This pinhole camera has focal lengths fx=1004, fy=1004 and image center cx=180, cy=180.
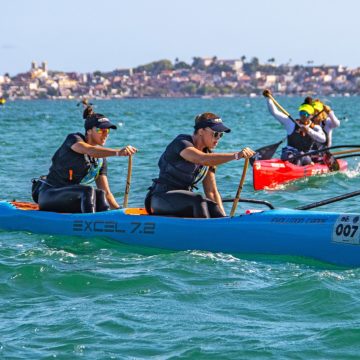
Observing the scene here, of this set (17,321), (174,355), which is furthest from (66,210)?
(174,355)

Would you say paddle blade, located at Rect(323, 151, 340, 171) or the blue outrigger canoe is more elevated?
the blue outrigger canoe

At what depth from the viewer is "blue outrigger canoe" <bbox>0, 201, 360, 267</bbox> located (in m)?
9.98

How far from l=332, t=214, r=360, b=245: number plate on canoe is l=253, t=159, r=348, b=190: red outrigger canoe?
744 cm

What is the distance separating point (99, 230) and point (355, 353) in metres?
4.72

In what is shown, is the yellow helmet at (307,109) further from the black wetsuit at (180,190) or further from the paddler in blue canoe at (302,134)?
the black wetsuit at (180,190)

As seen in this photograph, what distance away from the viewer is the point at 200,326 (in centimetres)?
774

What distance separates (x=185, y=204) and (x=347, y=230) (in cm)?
182

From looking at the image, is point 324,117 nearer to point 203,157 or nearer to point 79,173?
point 79,173

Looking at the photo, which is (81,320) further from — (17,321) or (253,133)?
(253,133)

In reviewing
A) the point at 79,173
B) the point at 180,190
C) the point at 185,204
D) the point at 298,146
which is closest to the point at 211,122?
the point at 180,190

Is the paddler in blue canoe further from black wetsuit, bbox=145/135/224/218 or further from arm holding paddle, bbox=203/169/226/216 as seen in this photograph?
black wetsuit, bbox=145/135/224/218

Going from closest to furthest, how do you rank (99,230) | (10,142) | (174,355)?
(174,355), (99,230), (10,142)

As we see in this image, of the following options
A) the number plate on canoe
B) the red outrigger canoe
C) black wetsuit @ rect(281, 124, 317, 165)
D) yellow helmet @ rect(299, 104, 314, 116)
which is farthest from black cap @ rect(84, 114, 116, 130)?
yellow helmet @ rect(299, 104, 314, 116)

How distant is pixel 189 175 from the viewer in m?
10.7
